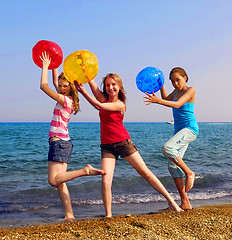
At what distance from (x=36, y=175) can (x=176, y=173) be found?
5.83 meters

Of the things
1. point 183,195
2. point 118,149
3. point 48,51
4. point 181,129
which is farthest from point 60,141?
point 183,195

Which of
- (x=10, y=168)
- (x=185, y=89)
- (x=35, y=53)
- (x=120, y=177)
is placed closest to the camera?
(x=35, y=53)

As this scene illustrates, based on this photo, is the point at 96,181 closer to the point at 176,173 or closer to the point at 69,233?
the point at 176,173

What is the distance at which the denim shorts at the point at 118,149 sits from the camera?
406 centimetres

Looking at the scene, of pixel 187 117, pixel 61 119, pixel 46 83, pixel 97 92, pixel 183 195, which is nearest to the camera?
pixel 46 83

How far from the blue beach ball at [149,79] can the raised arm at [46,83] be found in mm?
1334

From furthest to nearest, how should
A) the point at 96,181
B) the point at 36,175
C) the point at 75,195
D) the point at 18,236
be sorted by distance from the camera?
the point at 36,175
the point at 96,181
the point at 75,195
the point at 18,236

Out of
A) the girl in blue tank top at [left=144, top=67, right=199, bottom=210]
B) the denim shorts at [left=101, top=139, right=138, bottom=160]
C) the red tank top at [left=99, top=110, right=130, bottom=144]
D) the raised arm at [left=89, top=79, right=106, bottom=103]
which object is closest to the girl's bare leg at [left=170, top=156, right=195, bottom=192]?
the girl in blue tank top at [left=144, top=67, right=199, bottom=210]

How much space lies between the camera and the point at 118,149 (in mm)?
4070

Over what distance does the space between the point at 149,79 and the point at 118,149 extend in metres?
1.28

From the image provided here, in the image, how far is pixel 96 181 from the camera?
776 centimetres

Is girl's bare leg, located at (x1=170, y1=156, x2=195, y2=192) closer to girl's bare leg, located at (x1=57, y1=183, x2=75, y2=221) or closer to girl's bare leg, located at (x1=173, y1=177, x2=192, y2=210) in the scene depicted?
girl's bare leg, located at (x1=173, y1=177, x2=192, y2=210)

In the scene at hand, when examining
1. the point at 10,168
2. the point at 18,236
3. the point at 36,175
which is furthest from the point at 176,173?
the point at 10,168

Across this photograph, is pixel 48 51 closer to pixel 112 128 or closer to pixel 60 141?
pixel 60 141
